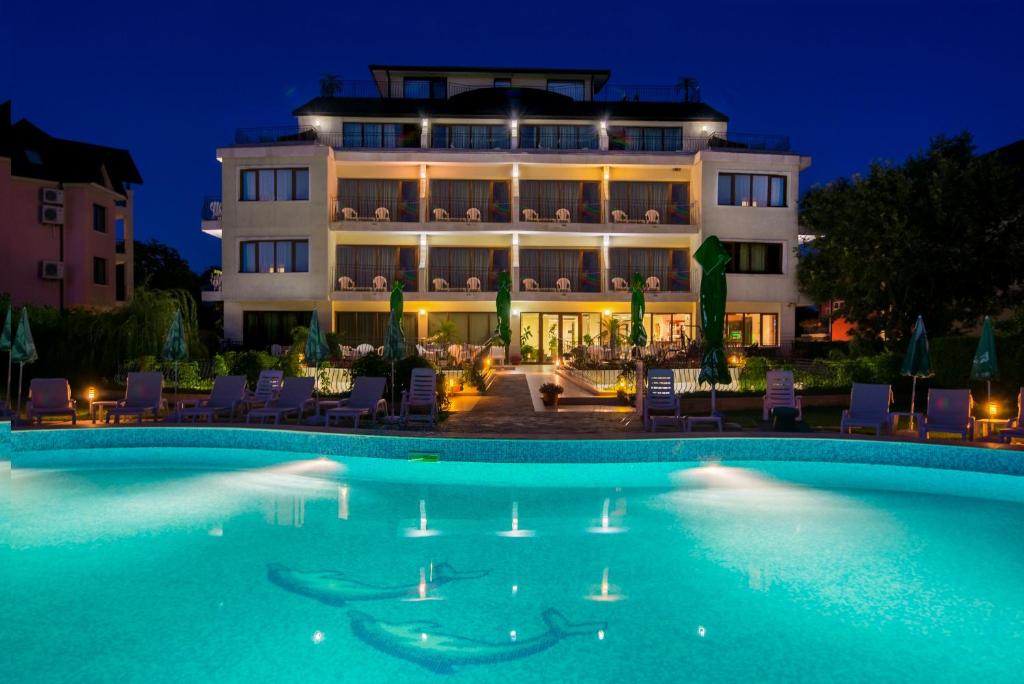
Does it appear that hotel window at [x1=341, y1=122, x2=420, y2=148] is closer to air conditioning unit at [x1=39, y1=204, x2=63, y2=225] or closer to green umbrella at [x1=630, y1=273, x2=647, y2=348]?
air conditioning unit at [x1=39, y1=204, x2=63, y2=225]

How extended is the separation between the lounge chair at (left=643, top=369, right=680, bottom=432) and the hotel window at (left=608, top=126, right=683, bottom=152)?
66.4ft

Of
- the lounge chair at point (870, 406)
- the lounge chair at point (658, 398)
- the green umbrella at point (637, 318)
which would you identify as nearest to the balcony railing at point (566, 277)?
the green umbrella at point (637, 318)

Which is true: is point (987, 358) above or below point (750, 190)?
below

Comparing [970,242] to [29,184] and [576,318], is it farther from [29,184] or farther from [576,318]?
[29,184]

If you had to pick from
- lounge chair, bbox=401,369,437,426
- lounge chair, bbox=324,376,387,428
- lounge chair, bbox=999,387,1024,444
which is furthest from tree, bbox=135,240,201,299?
lounge chair, bbox=999,387,1024,444

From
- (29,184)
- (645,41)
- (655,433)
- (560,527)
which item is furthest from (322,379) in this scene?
(645,41)

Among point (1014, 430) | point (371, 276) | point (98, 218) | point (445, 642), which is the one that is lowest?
point (445, 642)

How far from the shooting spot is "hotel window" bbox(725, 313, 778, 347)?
2976 cm

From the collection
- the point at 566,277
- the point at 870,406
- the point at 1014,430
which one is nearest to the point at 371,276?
the point at 566,277

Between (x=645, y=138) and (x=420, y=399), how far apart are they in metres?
21.8

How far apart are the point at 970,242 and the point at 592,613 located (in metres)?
20.0

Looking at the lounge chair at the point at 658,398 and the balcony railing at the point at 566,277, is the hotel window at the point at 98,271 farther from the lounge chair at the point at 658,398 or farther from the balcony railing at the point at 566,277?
the lounge chair at the point at 658,398

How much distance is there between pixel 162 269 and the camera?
47594 millimetres

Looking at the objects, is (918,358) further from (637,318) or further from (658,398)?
(637,318)
